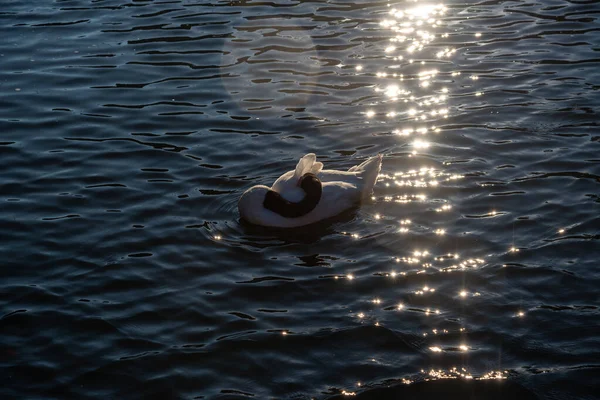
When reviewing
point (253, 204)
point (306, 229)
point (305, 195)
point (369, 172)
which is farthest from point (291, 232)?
point (369, 172)

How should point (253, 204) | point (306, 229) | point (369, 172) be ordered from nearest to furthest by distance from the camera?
point (253, 204)
point (306, 229)
point (369, 172)

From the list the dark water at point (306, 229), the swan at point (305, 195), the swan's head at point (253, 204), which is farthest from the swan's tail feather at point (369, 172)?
the swan's head at point (253, 204)

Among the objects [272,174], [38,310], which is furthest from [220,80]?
[38,310]

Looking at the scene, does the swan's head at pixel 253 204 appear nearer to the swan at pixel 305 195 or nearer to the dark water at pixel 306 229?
the swan at pixel 305 195

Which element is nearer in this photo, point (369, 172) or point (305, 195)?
point (305, 195)

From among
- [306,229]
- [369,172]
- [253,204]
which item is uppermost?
[369,172]

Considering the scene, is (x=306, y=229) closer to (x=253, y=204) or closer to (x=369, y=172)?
(x=253, y=204)

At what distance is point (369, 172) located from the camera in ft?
39.7

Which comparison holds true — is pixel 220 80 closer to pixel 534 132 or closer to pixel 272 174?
pixel 272 174

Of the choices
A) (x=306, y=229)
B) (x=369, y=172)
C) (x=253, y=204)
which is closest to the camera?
(x=253, y=204)

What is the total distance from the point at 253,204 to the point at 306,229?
2.55ft

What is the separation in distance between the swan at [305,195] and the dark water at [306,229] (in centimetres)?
25

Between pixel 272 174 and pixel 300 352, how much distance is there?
445 centimetres

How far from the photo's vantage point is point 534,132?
13.6 meters
